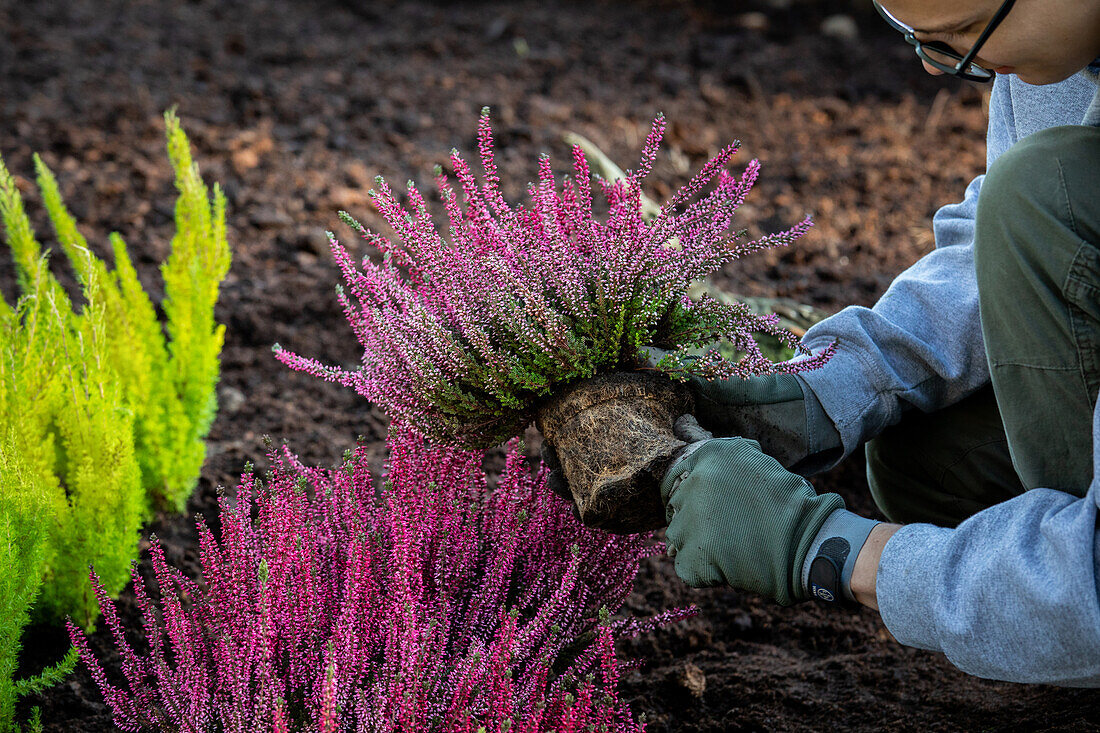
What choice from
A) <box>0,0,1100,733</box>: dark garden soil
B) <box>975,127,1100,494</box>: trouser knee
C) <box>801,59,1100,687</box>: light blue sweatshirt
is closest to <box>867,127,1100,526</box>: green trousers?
<box>975,127,1100,494</box>: trouser knee

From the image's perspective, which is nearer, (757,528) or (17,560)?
(757,528)

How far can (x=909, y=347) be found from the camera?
201 centimetres

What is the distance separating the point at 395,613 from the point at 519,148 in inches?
119

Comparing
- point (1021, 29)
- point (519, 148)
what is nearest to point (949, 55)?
Answer: point (1021, 29)

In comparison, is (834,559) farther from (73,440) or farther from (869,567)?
(73,440)

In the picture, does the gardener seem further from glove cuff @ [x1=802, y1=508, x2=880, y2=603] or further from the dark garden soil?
the dark garden soil

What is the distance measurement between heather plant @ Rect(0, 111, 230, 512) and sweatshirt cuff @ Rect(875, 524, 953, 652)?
1642 millimetres

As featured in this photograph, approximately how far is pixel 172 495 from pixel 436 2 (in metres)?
4.27

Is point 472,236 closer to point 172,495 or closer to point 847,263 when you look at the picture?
point 172,495

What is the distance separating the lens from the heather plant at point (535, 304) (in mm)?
1688

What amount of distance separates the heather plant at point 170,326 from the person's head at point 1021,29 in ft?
5.23

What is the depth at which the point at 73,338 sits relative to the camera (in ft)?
6.88

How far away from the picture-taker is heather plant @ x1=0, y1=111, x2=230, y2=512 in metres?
2.25

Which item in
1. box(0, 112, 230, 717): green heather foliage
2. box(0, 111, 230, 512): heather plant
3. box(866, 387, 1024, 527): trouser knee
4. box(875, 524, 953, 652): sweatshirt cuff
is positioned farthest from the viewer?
box(0, 111, 230, 512): heather plant
